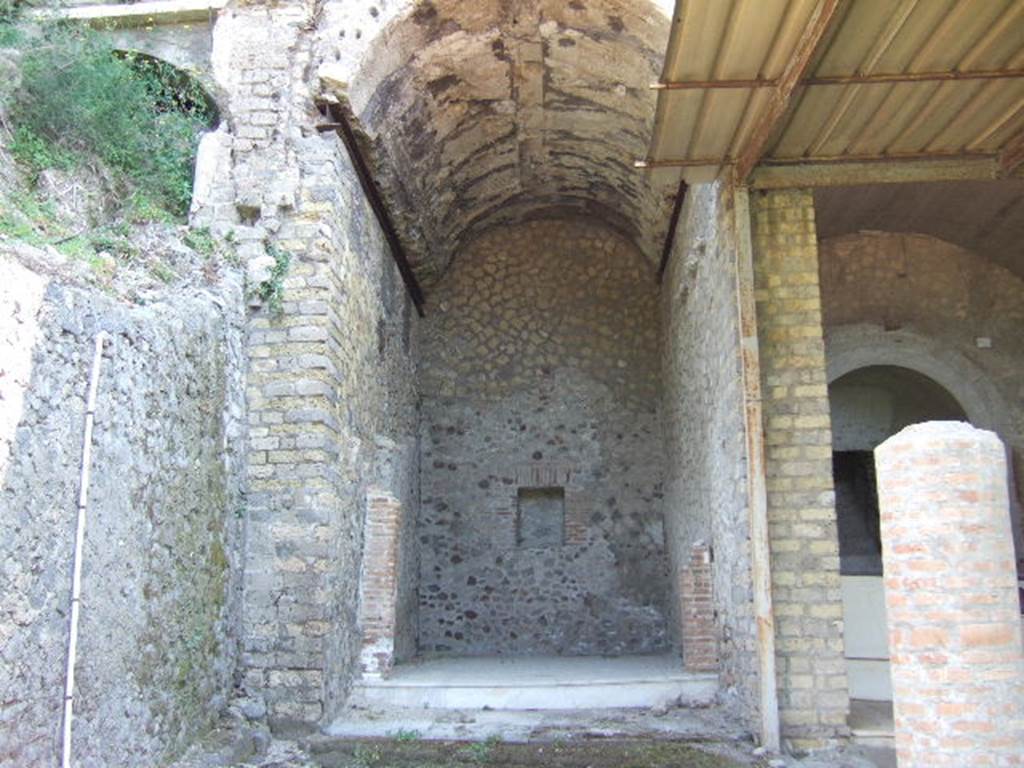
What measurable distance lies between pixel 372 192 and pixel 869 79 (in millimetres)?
4371

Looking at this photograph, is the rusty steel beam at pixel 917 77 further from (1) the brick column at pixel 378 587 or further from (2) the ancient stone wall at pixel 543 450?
(2) the ancient stone wall at pixel 543 450

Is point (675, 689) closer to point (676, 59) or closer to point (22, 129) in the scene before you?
point (676, 59)

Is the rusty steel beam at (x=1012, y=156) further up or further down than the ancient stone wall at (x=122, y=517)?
further up

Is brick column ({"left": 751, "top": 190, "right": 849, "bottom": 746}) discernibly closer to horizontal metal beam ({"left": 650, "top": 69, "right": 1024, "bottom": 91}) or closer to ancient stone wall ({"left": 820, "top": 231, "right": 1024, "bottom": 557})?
horizontal metal beam ({"left": 650, "top": 69, "right": 1024, "bottom": 91})

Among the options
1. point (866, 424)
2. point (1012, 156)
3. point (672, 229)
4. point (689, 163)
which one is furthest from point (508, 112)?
point (866, 424)

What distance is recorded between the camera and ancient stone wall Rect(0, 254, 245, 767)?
166 inches

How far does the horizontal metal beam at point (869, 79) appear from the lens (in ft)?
19.0

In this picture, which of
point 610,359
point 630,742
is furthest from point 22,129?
point 610,359

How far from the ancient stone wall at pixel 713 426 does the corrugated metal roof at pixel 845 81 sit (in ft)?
2.35

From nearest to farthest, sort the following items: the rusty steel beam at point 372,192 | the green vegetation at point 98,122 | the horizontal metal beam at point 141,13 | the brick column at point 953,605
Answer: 1. the brick column at point 953,605
2. the green vegetation at point 98,122
3. the rusty steel beam at point 372,192
4. the horizontal metal beam at point 141,13

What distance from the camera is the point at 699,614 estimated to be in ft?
27.5

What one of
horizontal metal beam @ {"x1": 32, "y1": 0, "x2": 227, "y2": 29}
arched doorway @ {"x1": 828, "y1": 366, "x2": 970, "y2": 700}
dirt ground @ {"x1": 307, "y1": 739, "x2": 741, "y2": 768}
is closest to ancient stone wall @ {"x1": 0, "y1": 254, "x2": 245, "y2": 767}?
dirt ground @ {"x1": 307, "y1": 739, "x2": 741, "y2": 768}

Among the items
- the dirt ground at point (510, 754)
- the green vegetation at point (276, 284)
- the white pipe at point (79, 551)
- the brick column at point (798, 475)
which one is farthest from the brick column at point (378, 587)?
the white pipe at point (79, 551)

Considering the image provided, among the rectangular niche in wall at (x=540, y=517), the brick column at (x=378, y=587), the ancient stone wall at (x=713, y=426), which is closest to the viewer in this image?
the ancient stone wall at (x=713, y=426)
